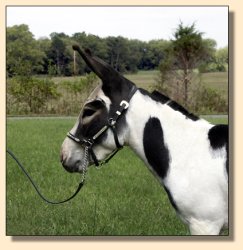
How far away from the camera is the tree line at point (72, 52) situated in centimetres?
318

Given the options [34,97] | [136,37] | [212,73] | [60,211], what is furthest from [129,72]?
[60,211]

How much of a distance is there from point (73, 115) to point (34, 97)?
32 centimetres

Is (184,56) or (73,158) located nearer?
(73,158)

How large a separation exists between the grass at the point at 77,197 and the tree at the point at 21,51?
0.36 meters

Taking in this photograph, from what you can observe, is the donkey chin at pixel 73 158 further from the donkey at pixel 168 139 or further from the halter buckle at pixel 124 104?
the halter buckle at pixel 124 104

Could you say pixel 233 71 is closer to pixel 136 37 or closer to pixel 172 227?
pixel 136 37

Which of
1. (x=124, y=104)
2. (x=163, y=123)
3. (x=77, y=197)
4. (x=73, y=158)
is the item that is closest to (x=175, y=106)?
(x=163, y=123)

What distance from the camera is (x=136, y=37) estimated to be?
10.3ft

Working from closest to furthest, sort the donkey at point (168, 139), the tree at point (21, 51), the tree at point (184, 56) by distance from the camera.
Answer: the donkey at point (168, 139) → the tree at point (21, 51) → the tree at point (184, 56)

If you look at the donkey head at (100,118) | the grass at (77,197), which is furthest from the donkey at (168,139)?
the grass at (77,197)

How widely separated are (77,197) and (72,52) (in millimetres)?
1295

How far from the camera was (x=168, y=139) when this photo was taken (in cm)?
228

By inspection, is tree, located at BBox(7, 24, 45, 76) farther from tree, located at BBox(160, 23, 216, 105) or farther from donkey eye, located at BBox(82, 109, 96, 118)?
donkey eye, located at BBox(82, 109, 96, 118)

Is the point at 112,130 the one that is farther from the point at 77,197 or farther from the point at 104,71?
the point at 77,197
